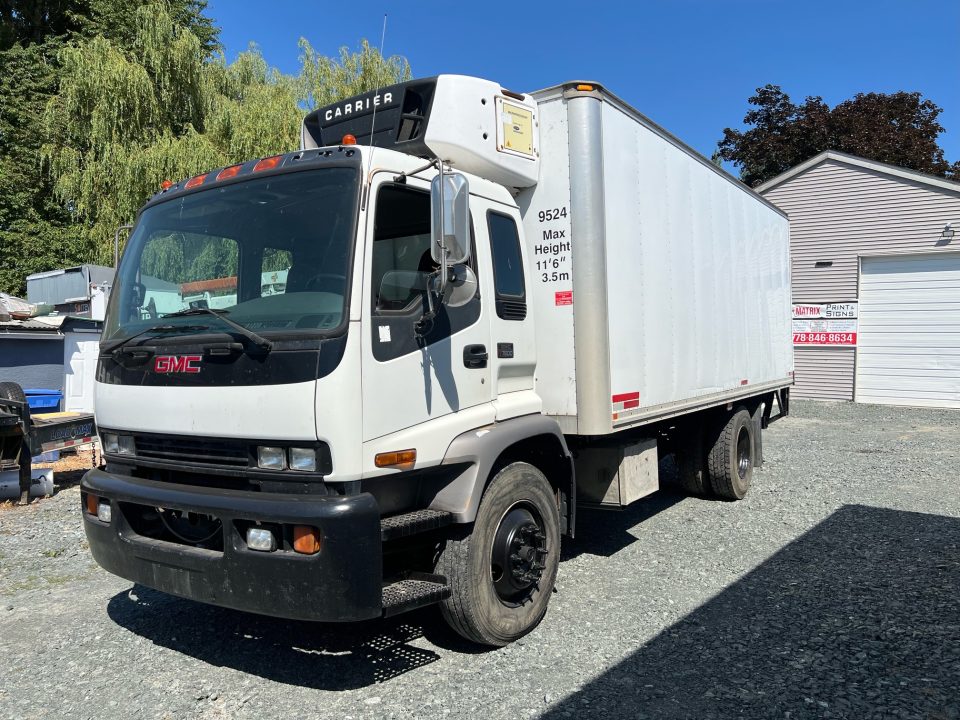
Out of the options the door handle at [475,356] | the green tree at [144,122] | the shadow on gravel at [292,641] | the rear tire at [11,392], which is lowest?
the shadow on gravel at [292,641]

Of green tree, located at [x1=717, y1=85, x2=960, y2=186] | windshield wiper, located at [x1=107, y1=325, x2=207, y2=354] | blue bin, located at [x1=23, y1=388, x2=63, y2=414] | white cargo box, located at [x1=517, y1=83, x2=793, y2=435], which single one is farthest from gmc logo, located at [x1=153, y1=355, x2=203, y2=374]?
green tree, located at [x1=717, y1=85, x2=960, y2=186]

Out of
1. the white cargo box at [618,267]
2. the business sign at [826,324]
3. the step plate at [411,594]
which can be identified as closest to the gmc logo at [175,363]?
the step plate at [411,594]

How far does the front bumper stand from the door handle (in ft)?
3.27

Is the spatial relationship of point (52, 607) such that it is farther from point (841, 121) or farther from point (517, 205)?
point (841, 121)

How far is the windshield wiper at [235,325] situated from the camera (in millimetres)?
3145

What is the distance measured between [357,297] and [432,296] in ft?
1.57

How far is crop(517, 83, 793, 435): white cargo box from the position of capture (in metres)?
4.50

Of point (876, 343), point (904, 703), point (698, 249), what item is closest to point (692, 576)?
point (904, 703)

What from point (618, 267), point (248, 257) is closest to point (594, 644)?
point (618, 267)

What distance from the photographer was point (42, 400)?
11211 mm

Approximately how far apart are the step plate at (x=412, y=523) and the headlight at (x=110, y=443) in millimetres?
1588

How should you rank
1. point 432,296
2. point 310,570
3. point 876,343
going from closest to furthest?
point 310,570, point 432,296, point 876,343

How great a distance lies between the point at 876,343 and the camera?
54.9ft

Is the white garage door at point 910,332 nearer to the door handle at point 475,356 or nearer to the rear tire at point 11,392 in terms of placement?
the door handle at point 475,356
